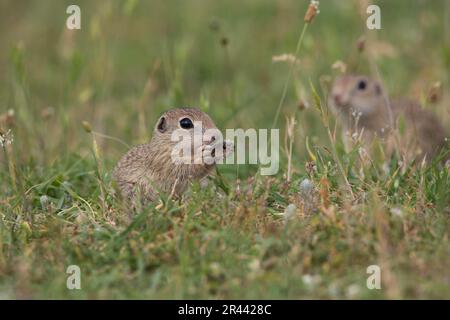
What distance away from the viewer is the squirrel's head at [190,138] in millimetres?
5398

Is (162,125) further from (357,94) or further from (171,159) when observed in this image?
(357,94)

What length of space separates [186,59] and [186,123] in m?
4.39

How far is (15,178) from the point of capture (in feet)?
18.0

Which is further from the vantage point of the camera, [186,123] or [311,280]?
[186,123]

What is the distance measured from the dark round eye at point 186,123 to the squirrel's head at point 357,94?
137 inches

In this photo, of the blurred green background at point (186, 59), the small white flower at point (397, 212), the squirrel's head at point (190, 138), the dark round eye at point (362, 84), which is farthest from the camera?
the dark round eye at point (362, 84)

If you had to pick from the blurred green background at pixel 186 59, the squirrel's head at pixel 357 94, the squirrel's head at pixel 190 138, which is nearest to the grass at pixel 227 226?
the blurred green background at pixel 186 59

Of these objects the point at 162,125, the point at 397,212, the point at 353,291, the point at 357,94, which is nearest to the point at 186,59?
the point at 357,94

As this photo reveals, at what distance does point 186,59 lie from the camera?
9.92 m

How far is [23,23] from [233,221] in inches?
307

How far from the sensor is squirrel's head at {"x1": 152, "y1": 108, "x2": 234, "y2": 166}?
5.40 metres

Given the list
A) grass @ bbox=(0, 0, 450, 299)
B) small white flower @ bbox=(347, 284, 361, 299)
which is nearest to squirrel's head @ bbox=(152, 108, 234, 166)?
grass @ bbox=(0, 0, 450, 299)

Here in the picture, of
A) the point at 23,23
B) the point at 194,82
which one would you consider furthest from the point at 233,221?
the point at 23,23

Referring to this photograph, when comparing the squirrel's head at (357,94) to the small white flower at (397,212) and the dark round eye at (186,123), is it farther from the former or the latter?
the small white flower at (397,212)
